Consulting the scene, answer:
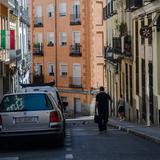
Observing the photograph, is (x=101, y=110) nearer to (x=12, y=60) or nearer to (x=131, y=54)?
(x=131, y=54)

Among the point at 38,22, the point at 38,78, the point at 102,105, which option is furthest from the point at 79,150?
the point at 38,22

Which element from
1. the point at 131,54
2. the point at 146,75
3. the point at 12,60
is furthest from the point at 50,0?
the point at 146,75

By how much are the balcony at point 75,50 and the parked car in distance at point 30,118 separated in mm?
46266

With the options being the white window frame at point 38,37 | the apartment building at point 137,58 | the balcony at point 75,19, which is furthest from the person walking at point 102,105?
the white window frame at point 38,37

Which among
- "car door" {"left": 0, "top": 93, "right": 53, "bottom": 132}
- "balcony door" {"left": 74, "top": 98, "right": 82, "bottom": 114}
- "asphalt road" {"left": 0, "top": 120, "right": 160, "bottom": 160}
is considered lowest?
"balcony door" {"left": 74, "top": 98, "right": 82, "bottom": 114}

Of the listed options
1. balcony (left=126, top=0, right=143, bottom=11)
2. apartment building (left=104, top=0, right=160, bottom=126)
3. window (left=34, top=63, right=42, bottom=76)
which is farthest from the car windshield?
window (left=34, top=63, right=42, bottom=76)

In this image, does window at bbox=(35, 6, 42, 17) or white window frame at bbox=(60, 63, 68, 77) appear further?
window at bbox=(35, 6, 42, 17)

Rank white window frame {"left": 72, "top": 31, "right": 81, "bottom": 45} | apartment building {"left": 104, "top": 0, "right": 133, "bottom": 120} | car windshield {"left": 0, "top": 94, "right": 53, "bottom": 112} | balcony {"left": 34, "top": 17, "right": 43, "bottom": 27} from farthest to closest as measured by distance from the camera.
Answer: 1. balcony {"left": 34, "top": 17, "right": 43, "bottom": 27}
2. white window frame {"left": 72, "top": 31, "right": 81, "bottom": 45}
3. apartment building {"left": 104, "top": 0, "right": 133, "bottom": 120}
4. car windshield {"left": 0, "top": 94, "right": 53, "bottom": 112}

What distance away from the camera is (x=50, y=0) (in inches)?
2579

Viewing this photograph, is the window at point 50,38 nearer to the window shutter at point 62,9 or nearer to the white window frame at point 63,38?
the white window frame at point 63,38

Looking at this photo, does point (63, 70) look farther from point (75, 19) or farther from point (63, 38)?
point (75, 19)

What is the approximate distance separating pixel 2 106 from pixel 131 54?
69.5ft

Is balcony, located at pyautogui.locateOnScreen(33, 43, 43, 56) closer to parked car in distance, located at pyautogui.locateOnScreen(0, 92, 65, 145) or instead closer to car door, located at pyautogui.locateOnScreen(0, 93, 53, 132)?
parked car in distance, located at pyautogui.locateOnScreen(0, 92, 65, 145)

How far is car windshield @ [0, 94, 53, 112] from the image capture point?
15.5 meters
